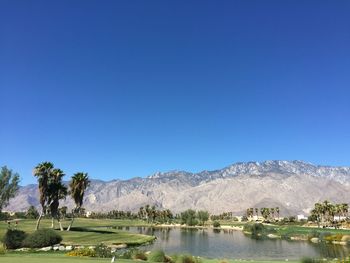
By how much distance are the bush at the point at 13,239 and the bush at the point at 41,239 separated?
0.74 m

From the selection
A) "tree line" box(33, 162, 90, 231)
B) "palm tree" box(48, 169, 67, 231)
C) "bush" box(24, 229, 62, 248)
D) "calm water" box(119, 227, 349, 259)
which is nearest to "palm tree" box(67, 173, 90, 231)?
"tree line" box(33, 162, 90, 231)

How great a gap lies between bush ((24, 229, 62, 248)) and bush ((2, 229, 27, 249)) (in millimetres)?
743

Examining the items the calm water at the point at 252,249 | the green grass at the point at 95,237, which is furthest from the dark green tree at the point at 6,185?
the calm water at the point at 252,249

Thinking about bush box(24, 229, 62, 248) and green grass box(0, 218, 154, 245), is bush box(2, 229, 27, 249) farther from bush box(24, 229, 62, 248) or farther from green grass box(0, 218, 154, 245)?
green grass box(0, 218, 154, 245)

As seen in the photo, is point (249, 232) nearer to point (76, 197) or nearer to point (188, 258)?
point (76, 197)

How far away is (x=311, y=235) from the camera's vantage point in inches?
4498

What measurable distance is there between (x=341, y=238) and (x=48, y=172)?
3039 inches

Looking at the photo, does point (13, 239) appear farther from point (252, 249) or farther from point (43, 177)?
point (252, 249)

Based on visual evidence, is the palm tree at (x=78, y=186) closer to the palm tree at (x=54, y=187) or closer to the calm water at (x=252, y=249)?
the palm tree at (x=54, y=187)

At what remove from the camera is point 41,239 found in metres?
51.7

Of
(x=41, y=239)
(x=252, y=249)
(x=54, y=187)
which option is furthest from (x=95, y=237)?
(x=252, y=249)

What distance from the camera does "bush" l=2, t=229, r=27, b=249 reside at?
163 feet

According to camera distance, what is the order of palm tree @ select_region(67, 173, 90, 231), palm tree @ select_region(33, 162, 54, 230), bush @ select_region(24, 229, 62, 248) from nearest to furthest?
bush @ select_region(24, 229, 62, 248) → palm tree @ select_region(33, 162, 54, 230) → palm tree @ select_region(67, 173, 90, 231)

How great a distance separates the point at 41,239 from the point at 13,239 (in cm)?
352
